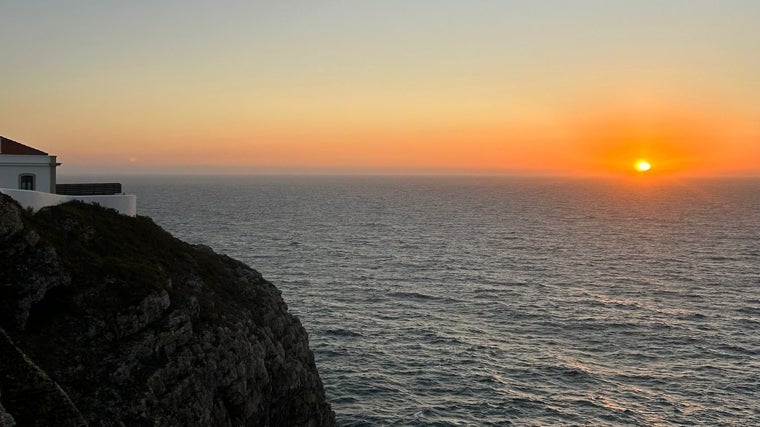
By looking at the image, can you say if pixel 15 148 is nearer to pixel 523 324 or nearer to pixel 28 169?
pixel 28 169

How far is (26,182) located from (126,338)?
21.9 metres

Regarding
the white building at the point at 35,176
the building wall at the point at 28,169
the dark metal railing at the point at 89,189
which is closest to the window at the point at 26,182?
the white building at the point at 35,176

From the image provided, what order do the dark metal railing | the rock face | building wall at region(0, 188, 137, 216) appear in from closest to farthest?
the rock face
building wall at region(0, 188, 137, 216)
the dark metal railing

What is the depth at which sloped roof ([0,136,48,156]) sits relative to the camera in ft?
155

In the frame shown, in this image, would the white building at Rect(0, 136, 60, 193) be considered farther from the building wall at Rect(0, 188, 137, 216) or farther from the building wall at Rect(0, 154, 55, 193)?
the building wall at Rect(0, 188, 137, 216)

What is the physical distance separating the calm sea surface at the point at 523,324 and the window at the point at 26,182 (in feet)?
85.1

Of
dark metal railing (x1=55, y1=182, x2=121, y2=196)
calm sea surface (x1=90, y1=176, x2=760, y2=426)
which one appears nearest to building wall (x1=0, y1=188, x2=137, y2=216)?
dark metal railing (x1=55, y1=182, x2=121, y2=196)

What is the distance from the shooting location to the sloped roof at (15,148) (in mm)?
47156

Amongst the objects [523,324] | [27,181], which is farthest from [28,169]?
[523,324]

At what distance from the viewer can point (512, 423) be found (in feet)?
148

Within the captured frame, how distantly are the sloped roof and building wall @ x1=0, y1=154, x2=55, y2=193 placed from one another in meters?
0.88

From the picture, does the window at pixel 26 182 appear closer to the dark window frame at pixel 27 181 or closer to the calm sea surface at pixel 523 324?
the dark window frame at pixel 27 181

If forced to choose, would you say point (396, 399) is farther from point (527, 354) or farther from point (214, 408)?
point (214, 408)

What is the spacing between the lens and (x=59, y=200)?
39.8 metres
